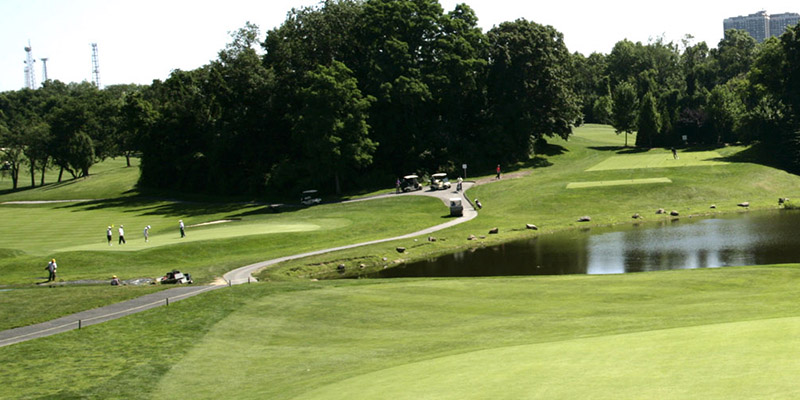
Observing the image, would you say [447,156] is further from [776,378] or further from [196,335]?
[776,378]

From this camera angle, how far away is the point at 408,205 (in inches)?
2940

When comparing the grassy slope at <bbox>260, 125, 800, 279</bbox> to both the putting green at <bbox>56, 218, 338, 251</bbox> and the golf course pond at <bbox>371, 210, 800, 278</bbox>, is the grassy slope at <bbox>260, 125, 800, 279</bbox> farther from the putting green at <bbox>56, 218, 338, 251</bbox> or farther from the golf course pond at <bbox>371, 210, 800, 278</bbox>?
the putting green at <bbox>56, 218, 338, 251</bbox>

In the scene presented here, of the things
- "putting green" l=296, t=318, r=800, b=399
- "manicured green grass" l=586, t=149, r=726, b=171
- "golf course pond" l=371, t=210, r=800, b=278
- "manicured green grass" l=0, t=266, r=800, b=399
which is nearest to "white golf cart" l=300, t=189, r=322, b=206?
"manicured green grass" l=586, t=149, r=726, b=171

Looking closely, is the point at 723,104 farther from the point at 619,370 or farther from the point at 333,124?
the point at 619,370

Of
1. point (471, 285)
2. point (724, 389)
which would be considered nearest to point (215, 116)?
point (471, 285)

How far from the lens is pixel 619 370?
581 inches

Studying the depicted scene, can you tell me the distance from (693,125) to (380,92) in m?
52.6

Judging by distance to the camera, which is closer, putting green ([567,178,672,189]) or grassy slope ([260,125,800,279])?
grassy slope ([260,125,800,279])

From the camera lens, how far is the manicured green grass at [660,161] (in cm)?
8400

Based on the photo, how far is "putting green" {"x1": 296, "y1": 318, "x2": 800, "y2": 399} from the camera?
1270 centimetres

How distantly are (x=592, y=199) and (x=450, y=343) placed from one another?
170ft

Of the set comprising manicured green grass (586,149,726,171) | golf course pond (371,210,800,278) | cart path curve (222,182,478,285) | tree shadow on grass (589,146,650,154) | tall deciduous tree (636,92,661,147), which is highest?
tall deciduous tree (636,92,661,147)

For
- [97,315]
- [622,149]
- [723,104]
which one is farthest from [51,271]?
[723,104]

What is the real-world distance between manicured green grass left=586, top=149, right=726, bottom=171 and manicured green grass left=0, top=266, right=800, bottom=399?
53.0 meters
